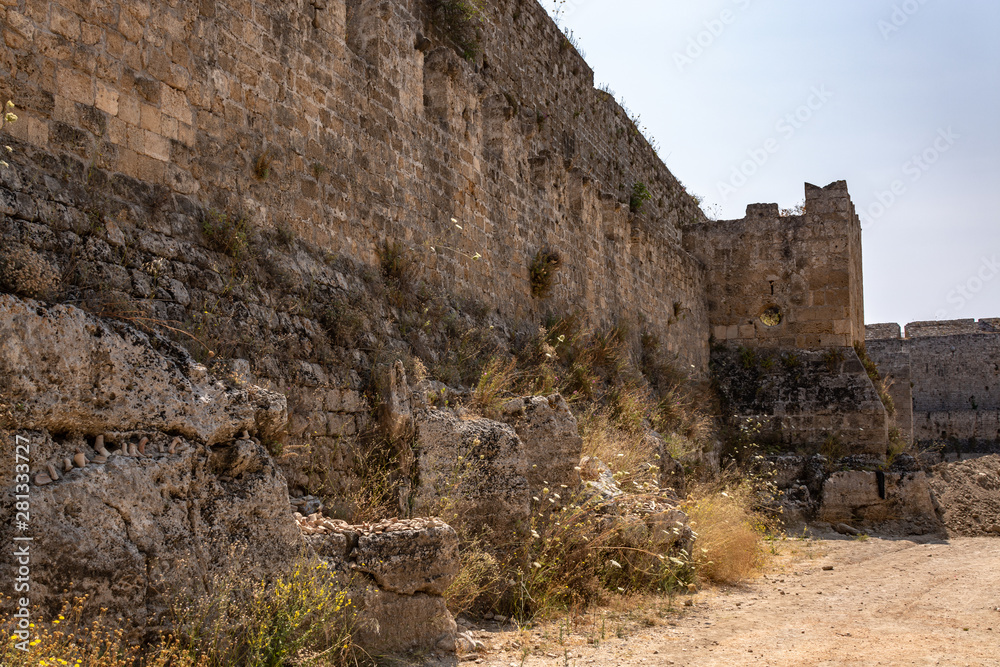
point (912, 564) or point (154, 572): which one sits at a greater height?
point (154, 572)

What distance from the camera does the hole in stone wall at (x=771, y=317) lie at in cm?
1441

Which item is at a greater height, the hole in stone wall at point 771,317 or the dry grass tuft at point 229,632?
the hole in stone wall at point 771,317

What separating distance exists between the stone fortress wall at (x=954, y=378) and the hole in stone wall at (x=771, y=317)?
37.7 feet

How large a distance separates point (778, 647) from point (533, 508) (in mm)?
1819

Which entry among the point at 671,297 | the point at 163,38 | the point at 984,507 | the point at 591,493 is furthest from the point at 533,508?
the point at 671,297

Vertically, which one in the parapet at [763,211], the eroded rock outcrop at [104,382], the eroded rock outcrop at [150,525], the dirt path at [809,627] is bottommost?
the dirt path at [809,627]

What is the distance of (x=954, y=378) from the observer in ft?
85.2

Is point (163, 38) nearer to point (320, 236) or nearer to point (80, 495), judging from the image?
point (320, 236)

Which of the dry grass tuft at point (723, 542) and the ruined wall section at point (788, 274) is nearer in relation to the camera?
the dry grass tuft at point (723, 542)

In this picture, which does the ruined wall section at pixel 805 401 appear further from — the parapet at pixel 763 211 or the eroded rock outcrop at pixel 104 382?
the eroded rock outcrop at pixel 104 382

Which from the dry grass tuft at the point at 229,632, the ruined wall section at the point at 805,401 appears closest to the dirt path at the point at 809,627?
the dry grass tuft at the point at 229,632

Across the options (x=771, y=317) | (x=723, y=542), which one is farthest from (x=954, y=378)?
(x=723, y=542)

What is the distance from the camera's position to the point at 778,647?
15.9ft

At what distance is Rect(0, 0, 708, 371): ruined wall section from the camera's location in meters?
4.12
